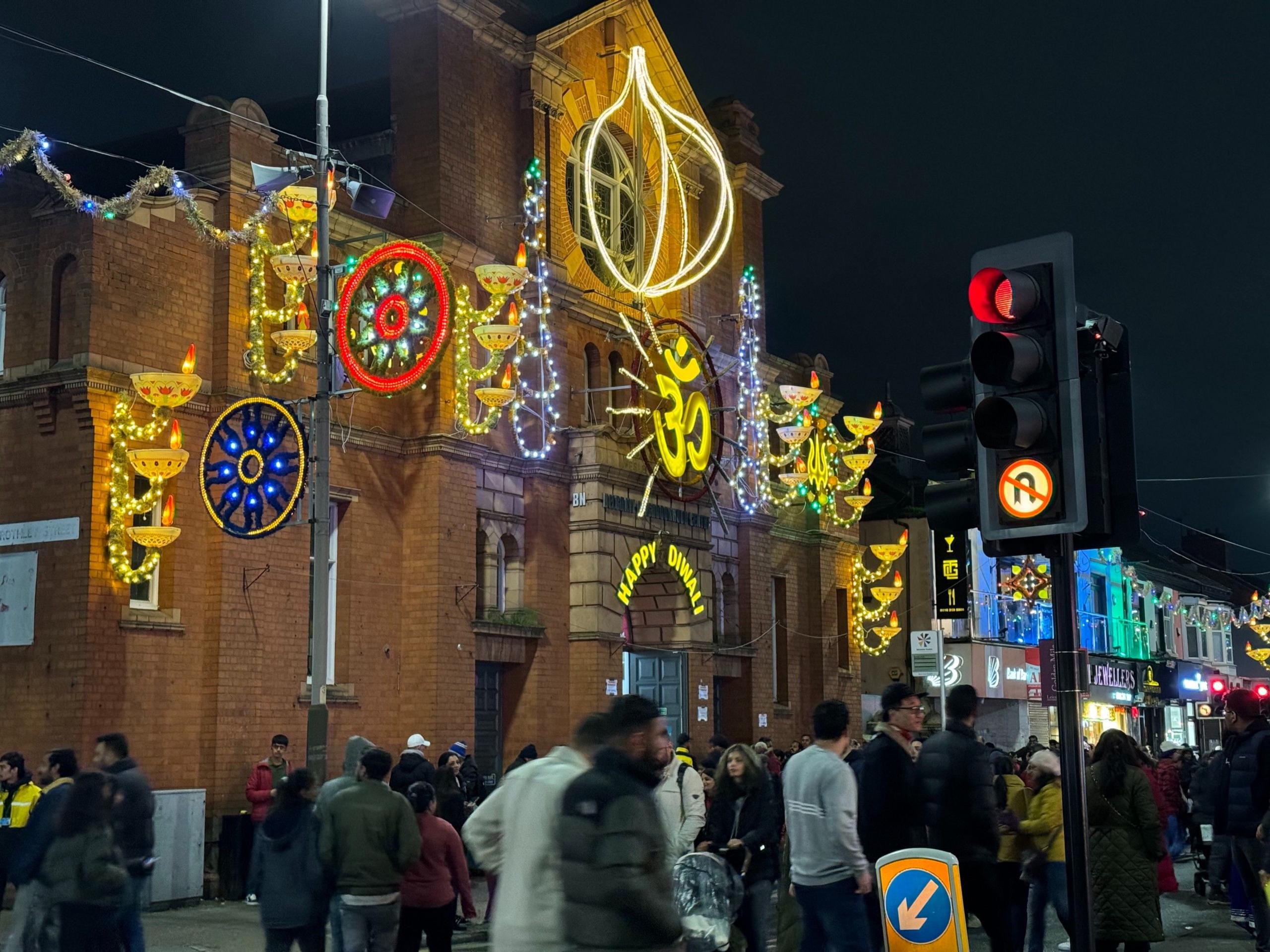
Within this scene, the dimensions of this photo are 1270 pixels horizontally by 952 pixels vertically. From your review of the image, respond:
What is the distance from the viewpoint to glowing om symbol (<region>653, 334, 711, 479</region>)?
28219mm

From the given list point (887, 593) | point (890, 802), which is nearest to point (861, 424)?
point (887, 593)

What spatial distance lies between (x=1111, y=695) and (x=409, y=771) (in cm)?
4562

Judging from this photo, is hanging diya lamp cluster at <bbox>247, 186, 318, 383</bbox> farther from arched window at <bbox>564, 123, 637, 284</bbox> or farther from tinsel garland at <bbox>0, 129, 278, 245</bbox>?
arched window at <bbox>564, 123, 637, 284</bbox>

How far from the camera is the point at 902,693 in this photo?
379 inches

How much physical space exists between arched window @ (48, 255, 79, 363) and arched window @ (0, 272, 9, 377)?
0.91 metres

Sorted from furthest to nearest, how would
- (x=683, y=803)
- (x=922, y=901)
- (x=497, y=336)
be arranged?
(x=497, y=336) → (x=683, y=803) → (x=922, y=901)

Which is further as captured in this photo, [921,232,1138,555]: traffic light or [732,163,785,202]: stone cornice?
[732,163,785,202]: stone cornice

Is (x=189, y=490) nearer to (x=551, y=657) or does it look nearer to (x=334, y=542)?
(x=334, y=542)

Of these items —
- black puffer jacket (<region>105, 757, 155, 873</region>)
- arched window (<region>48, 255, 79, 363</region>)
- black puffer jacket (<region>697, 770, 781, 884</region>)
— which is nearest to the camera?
black puffer jacket (<region>105, 757, 155, 873</region>)

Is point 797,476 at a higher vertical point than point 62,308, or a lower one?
lower

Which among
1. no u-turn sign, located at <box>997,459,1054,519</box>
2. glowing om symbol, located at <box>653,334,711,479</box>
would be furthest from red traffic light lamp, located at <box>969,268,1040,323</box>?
glowing om symbol, located at <box>653,334,711,479</box>

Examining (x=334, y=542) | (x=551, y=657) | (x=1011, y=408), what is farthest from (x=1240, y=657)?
(x=1011, y=408)

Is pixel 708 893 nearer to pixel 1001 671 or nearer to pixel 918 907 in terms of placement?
pixel 918 907

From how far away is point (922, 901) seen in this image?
9000mm
